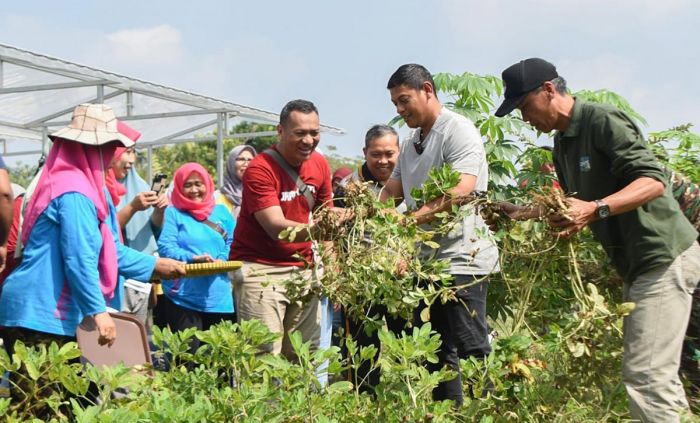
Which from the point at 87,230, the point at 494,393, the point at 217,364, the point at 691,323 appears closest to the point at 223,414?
the point at 217,364

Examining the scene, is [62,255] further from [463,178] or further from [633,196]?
[633,196]

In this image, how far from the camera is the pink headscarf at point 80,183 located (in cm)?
368

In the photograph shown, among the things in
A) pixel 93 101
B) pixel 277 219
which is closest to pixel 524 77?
pixel 277 219

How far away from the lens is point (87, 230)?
3.66m

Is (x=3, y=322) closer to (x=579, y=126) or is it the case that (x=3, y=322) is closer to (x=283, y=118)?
(x=283, y=118)

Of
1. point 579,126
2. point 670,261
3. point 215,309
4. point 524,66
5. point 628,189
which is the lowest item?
point 215,309

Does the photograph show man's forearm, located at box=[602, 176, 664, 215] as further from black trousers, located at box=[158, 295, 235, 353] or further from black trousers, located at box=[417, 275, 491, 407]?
black trousers, located at box=[158, 295, 235, 353]

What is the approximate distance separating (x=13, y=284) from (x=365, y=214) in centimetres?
149

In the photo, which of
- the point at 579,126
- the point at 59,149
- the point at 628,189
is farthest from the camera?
the point at 59,149

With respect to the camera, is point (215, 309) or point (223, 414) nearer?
point (223, 414)

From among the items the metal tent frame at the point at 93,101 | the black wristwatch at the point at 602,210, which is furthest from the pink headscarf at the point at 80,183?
the metal tent frame at the point at 93,101

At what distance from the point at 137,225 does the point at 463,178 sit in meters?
2.93

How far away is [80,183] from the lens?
3.70 m

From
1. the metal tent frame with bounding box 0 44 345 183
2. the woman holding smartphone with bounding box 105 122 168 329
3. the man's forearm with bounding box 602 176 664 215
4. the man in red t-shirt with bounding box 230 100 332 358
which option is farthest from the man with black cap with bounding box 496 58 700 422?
the metal tent frame with bounding box 0 44 345 183
